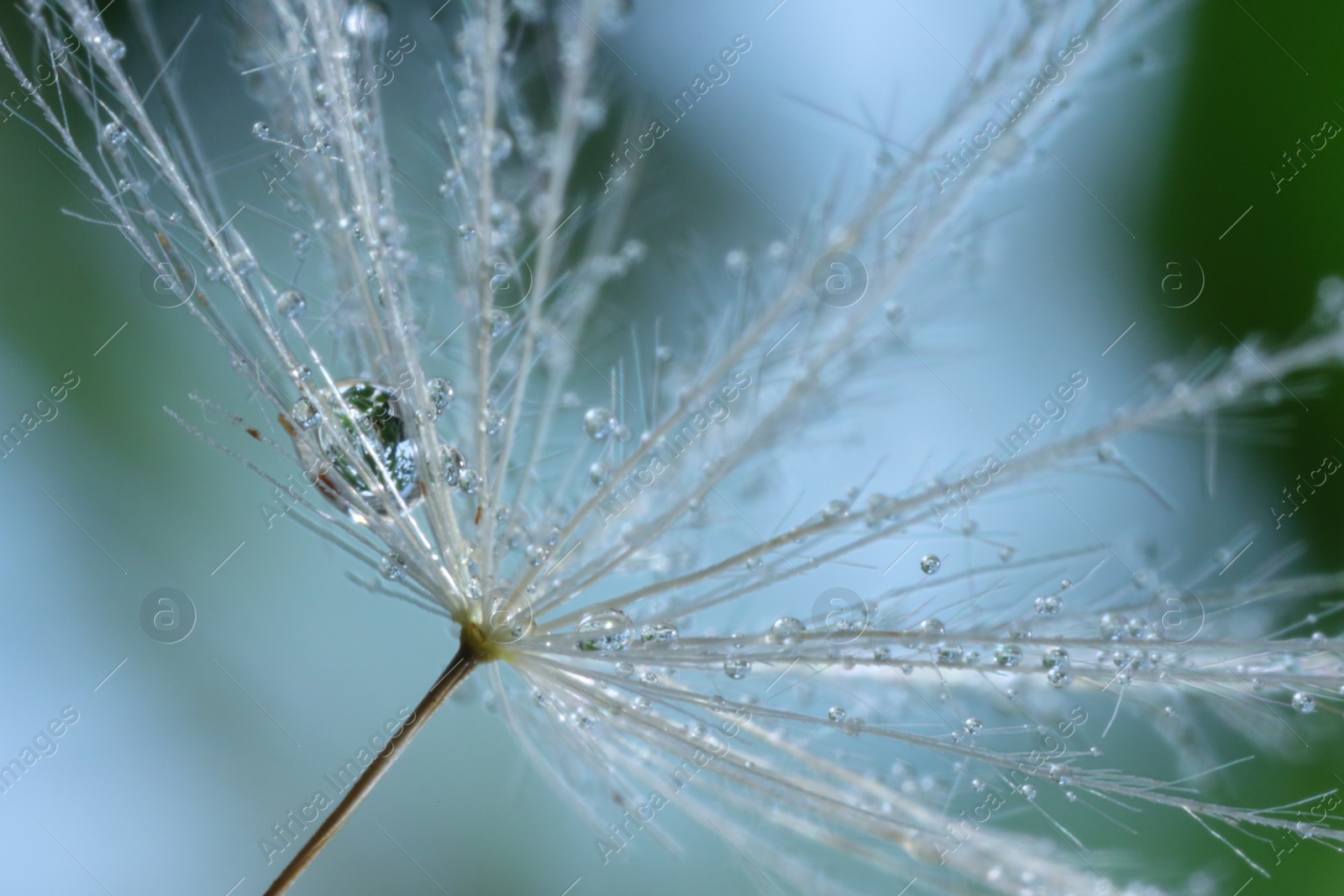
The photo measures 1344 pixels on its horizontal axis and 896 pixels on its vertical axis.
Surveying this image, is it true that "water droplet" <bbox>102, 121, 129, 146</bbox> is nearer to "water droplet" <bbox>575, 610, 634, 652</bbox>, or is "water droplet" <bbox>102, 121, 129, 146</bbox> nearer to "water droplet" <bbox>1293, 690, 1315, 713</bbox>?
"water droplet" <bbox>575, 610, 634, 652</bbox>

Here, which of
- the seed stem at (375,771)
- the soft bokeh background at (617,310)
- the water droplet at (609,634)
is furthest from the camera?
the soft bokeh background at (617,310)

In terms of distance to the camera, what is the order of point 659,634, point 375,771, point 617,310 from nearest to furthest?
point 375,771 → point 659,634 → point 617,310

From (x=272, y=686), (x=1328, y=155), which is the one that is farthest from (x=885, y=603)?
(x=1328, y=155)

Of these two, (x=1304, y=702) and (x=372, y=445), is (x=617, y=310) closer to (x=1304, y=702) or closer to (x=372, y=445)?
(x=372, y=445)

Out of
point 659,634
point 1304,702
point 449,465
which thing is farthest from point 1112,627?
point 449,465

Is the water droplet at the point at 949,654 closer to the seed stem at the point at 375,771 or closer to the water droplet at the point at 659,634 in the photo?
the water droplet at the point at 659,634

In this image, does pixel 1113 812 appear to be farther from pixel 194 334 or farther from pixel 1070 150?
pixel 194 334

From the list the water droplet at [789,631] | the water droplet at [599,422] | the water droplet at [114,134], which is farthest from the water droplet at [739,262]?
the water droplet at [114,134]
